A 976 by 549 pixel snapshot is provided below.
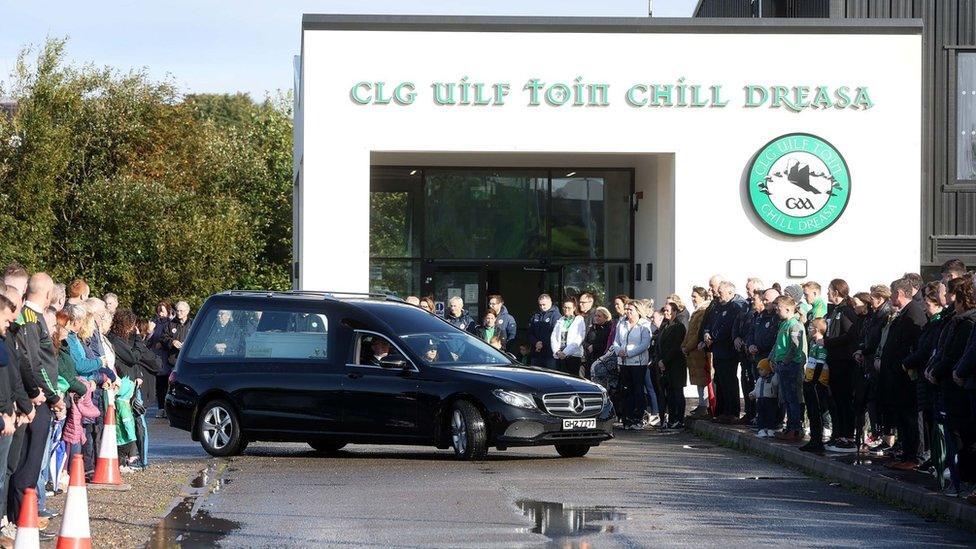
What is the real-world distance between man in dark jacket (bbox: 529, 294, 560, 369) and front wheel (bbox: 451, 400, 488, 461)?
7823 millimetres

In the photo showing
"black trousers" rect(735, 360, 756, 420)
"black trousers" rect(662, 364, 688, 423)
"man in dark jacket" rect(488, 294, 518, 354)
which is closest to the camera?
"black trousers" rect(735, 360, 756, 420)

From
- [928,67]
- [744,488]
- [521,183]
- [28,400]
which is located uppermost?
[928,67]

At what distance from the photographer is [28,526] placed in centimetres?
785

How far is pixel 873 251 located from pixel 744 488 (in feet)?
47.3

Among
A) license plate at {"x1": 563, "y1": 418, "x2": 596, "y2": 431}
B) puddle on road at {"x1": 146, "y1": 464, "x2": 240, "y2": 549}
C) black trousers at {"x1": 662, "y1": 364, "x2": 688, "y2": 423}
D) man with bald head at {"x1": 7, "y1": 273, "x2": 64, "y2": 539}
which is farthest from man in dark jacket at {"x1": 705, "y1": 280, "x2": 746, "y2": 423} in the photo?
man with bald head at {"x1": 7, "y1": 273, "x2": 64, "y2": 539}

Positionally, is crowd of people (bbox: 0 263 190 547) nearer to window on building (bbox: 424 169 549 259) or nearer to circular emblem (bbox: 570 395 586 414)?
circular emblem (bbox: 570 395 586 414)

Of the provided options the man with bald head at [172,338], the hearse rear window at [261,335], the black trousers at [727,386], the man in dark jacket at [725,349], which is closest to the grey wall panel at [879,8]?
the man in dark jacket at [725,349]

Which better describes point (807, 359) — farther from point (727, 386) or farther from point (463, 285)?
point (463, 285)

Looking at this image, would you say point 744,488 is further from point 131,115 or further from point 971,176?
point 131,115

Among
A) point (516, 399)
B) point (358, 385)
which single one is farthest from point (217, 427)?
point (516, 399)

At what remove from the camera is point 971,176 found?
93.1ft

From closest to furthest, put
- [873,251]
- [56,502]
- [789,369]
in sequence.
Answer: [56,502]
[789,369]
[873,251]

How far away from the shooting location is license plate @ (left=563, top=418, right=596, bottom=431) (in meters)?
16.5

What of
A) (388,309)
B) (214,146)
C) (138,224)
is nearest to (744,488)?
(388,309)
